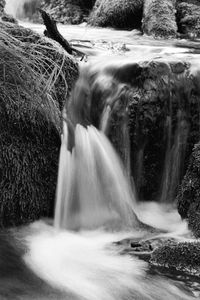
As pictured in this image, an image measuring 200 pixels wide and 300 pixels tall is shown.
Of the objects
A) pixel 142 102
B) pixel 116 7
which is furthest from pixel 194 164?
pixel 116 7

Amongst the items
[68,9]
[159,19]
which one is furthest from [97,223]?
[68,9]

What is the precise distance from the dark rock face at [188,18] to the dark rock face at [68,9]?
2.48 meters

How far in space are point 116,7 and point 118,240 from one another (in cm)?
728

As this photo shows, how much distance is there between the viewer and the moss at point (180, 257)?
366cm

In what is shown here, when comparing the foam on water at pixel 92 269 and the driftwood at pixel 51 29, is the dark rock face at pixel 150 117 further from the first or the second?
the foam on water at pixel 92 269

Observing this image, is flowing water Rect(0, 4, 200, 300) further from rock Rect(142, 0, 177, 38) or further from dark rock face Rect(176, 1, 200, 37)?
dark rock face Rect(176, 1, 200, 37)

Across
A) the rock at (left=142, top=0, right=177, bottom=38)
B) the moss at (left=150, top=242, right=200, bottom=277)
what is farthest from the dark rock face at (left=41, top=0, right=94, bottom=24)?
the moss at (left=150, top=242, right=200, bottom=277)

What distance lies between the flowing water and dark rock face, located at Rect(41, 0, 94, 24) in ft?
16.7

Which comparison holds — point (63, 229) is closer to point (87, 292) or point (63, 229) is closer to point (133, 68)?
point (87, 292)

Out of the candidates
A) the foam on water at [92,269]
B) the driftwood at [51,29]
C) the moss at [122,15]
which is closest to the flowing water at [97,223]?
the foam on water at [92,269]

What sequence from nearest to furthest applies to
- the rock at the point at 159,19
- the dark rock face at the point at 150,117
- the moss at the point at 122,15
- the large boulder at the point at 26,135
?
the large boulder at the point at 26,135 < the dark rock face at the point at 150,117 < the rock at the point at 159,19 < the moss at the point at 122,15

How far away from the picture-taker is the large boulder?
14.2ft

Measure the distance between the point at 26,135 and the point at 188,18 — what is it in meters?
6.66

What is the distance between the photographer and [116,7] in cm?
1047
